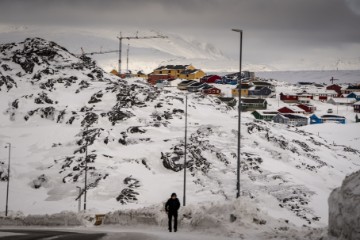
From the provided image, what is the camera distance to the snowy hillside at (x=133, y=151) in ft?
196

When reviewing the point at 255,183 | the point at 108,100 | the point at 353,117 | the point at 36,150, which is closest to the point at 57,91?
the point at 108,100

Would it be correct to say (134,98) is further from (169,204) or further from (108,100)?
(169,204)

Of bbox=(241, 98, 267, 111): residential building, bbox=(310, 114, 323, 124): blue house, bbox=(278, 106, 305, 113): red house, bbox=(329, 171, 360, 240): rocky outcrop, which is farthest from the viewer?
bbox=(241, 98, 267, 111): residential building

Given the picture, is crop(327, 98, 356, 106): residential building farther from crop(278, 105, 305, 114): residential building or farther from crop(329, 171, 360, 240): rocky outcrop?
crop(329, 171, 360, 240): rocky outcrop

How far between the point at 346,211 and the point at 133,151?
2254 inches

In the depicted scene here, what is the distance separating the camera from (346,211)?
1408 cm

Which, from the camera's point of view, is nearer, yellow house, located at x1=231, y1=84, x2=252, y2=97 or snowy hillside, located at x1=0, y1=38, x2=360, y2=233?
snowy hillside, located at x1=0, y1=38, x2=360, y2=233

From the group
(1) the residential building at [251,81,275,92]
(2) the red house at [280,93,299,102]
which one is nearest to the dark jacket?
(2) the red house at [280,93,299,102]

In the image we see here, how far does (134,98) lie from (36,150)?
2335 cm

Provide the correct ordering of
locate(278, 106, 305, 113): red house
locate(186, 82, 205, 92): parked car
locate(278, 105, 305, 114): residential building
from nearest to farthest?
1. locate(278, 106, 305, 113): red house
2. locate(278, 105, 305, 114): residential building
3. locate(186, 82, 205, 92): parked car

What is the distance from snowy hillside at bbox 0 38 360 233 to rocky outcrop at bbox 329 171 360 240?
34152 mm

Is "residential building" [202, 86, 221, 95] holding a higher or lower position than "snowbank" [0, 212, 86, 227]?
higher

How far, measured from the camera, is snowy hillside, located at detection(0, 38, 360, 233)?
196ft

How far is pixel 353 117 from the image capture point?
480ft
